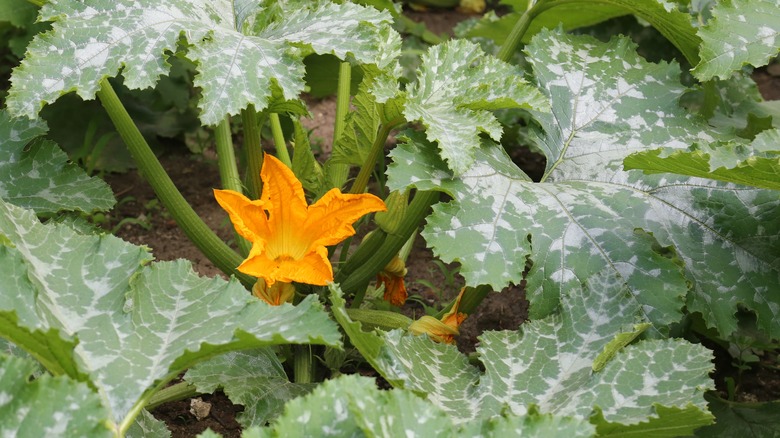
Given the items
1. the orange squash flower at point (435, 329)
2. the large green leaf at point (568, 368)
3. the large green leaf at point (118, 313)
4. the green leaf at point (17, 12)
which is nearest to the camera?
Answer: the large green leaf at point (118, 313)

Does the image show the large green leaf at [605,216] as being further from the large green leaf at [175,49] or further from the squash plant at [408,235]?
the large green leaf at [175,49]

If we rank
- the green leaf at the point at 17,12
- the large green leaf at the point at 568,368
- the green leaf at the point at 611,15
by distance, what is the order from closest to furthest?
the large green leaf at the point at 568,368, the green leaf at the point at 611,15, the green leaf at the point at 17,12

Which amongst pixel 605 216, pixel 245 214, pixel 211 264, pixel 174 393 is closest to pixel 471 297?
pixel 605 216

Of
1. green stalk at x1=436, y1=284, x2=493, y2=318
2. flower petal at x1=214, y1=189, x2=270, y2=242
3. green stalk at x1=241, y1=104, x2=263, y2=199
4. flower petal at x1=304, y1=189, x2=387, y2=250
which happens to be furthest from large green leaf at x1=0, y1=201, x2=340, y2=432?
green stalk at x1=436, y1=284, x2=493, y2=318

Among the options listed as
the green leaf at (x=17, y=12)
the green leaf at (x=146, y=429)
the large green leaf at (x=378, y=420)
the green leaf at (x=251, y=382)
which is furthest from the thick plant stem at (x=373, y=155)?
the green leaf at (x=17, y=12)

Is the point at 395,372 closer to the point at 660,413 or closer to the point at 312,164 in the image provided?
the point at 660,413

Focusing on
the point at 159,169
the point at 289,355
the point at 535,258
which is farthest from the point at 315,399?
the point at 159,169
